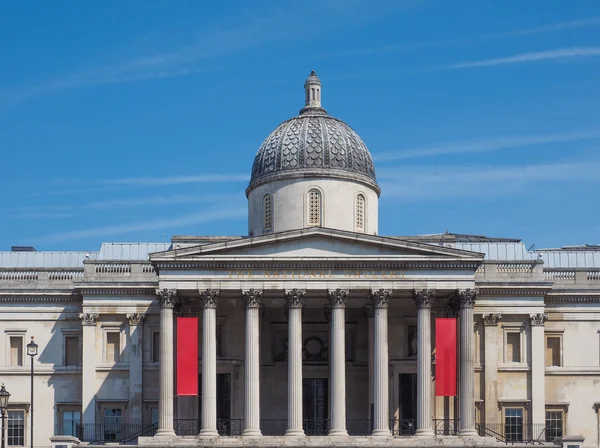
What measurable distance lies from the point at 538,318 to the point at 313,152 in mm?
17760

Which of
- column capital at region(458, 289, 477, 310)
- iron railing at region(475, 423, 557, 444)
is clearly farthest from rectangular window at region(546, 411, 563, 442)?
column capital at region(458, 289, 477, 310)

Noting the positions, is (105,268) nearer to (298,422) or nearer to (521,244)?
(298,422)

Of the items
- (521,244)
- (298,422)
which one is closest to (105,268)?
(298,422)

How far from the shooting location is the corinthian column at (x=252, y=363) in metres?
80.9

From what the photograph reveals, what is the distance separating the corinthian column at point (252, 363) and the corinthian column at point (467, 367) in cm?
1170

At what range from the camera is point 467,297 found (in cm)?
8212

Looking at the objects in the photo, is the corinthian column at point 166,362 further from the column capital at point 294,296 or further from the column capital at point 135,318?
the column capital at point 294,296

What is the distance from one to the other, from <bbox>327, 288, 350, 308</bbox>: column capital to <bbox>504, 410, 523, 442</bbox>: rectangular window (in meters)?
13.6

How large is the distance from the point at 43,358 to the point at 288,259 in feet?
62.0

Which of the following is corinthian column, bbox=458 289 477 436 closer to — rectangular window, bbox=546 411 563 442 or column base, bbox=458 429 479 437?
column base, bbox=458 429 479 437

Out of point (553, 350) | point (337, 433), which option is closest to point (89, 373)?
→ point (337, 433)

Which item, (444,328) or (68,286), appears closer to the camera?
(444,328)

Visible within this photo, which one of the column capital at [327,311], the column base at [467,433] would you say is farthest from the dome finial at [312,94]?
the column base at [467,433]

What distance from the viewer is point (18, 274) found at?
3610 inches
